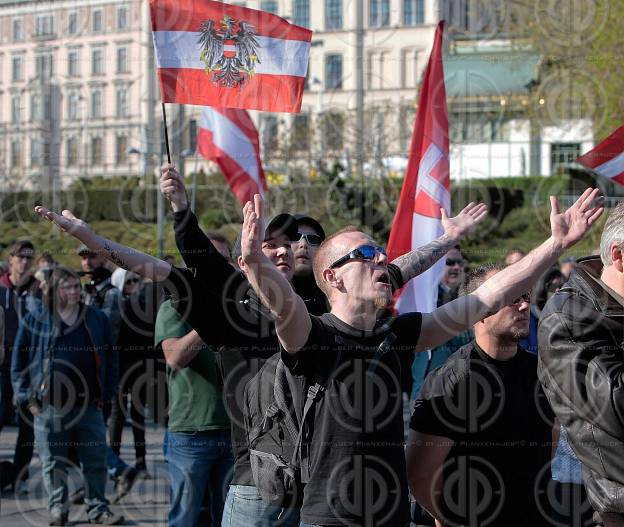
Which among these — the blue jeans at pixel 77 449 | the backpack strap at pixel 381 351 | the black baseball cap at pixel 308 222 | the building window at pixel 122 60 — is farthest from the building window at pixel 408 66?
the backpack strap at pixel 381 351

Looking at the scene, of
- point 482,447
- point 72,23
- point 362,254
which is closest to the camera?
point 362,254

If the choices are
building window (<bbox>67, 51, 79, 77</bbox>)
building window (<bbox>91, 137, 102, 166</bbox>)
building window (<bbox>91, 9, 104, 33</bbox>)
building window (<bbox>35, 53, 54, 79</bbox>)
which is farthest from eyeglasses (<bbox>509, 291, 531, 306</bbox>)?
building window (<bbox>91, 137, 102, 166</bbox>)

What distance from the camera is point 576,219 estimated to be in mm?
3705

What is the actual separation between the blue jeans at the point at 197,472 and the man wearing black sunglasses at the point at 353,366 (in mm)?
2063

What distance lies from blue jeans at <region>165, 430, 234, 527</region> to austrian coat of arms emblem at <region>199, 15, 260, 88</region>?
6.08 ft

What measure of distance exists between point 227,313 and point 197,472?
1.45 m

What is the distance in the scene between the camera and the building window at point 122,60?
211ft

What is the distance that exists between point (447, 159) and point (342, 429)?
467cm

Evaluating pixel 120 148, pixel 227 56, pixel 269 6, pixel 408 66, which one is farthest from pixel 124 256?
pixel 120 148

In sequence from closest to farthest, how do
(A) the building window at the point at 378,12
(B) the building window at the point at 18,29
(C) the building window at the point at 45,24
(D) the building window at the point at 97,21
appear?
(A) the building window at the point at 378,12 < (C) the building window at the point at 45,24 < (B) the building window at the point at 18,29 < (D) the building window at the point at 97,21

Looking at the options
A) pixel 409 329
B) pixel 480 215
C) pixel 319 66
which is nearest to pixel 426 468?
pixel 409 329

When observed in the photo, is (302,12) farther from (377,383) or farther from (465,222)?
(377,383)

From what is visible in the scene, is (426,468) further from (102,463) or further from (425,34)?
(425,34)

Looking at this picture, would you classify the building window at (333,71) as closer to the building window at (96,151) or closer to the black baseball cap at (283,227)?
the building window at (96,151)
